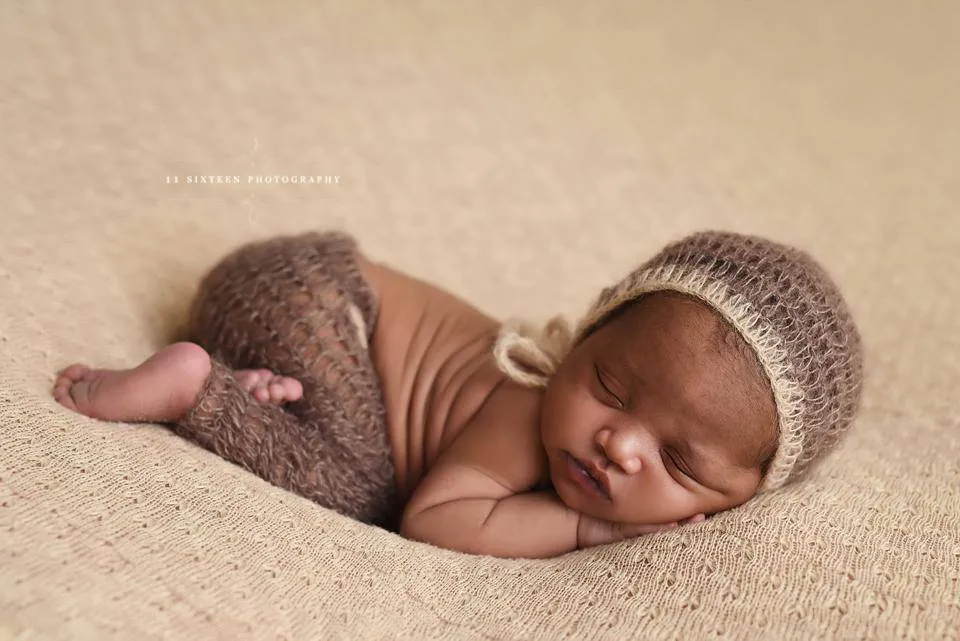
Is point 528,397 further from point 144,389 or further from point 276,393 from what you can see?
point 144,389

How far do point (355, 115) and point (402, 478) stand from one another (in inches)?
37.2

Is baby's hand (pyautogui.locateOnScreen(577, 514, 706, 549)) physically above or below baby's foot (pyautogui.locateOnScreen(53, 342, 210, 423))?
below

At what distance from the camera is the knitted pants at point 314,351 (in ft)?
4.03

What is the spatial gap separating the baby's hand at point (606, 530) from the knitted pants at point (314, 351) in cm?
32

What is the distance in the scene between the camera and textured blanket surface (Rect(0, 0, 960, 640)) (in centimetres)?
88

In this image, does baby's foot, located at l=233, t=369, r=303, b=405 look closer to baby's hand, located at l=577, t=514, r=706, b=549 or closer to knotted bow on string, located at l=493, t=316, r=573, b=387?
knotted bow on string, located at l=493, t=316, r=573, b=387

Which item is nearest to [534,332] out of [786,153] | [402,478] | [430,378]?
[430,378]

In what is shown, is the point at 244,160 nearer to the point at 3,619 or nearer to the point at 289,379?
the point at 289,379

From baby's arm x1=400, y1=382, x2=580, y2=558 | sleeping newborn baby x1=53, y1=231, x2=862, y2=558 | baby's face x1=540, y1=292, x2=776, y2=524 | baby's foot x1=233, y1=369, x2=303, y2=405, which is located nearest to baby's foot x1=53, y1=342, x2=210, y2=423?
sleeping newborn baby x1=53, y1=231, x2=862, y2=558

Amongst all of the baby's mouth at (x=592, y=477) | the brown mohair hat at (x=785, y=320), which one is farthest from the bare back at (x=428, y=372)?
the brown mohair hat at (x=785, y=320)

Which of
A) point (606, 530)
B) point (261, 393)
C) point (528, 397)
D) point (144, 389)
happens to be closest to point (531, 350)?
point (528, 397)

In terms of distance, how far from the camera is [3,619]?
71cm

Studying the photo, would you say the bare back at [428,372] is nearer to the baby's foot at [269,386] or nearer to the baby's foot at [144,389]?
the baby's foot at [269,386]

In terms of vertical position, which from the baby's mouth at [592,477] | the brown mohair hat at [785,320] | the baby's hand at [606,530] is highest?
the brown mohair hat at [785,320]
